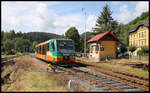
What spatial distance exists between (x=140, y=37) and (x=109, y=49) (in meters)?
25.6

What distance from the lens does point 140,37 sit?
166ft

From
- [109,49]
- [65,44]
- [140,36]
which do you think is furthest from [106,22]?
[65,44]

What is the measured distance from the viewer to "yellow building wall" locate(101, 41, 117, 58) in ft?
95.3

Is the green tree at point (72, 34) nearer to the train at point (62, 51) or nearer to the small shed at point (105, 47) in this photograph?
the small shed at point (105, 47)

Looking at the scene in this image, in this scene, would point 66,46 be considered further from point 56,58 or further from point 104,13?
point 104,13

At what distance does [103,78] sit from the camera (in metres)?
10.6

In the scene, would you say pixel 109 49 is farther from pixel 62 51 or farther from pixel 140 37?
pixel 140 37

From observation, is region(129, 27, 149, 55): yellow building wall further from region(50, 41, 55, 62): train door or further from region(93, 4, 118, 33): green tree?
region(50, 41, 55, 62): train door

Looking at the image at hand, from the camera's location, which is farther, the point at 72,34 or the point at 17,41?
the point at 17,41

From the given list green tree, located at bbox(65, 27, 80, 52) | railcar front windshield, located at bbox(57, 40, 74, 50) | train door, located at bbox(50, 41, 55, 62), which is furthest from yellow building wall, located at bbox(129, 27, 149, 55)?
train door, located at bbox(50, 41, 55, 62)

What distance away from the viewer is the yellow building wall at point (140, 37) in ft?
153

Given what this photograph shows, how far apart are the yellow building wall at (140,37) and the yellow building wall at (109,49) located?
783 inches

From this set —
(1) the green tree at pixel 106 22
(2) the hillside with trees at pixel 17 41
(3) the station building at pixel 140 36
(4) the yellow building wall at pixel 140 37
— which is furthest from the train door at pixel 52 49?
(1) the green tree at pixel 106 22

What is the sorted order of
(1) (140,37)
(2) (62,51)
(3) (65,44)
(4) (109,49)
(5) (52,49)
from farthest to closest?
(1) (140,37), (4) (109,49), (5) (52,49), (3) (65,44), (2) (62,51)
